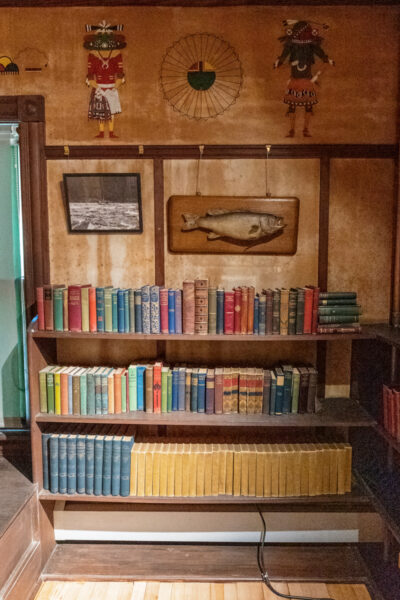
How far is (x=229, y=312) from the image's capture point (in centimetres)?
268

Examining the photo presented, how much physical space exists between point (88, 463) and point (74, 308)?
84 cm

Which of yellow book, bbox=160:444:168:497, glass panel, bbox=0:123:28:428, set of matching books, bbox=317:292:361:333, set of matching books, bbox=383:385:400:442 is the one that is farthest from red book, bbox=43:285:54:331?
set of matching books, bbox=383:385:400:442

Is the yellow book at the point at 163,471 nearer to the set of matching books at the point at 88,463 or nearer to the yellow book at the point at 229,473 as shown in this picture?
the set of matching books at the point at 88,463

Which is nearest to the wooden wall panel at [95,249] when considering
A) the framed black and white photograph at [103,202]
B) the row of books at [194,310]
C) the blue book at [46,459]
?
the framed black and white photograph at [103,202]

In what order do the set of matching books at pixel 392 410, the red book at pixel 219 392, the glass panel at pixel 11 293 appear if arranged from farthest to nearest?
1. the glass panel at pixel 11 293
2. the red book at pixel 219 392
3. the set of matching books at pixel 392 410

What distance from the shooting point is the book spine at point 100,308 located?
8.86 ft

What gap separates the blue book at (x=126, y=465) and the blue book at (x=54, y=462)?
36cm

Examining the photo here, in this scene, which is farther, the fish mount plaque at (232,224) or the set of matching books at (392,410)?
the fish mount plaque at (232,224)

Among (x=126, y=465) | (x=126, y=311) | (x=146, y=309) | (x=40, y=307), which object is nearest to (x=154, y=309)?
(x=146, y=309)

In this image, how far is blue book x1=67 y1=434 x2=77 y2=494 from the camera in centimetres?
274

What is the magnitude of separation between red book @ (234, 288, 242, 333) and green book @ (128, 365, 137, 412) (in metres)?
0.59

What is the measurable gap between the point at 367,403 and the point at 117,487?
1.45 metres

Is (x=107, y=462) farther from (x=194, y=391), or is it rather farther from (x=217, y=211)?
(x=217, y=211)

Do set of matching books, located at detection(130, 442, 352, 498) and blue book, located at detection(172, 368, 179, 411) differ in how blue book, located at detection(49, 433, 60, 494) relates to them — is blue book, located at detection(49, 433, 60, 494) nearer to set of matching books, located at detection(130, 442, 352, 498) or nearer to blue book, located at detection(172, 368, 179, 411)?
set of matching books, located at detection(130, 442, 352, 498)
